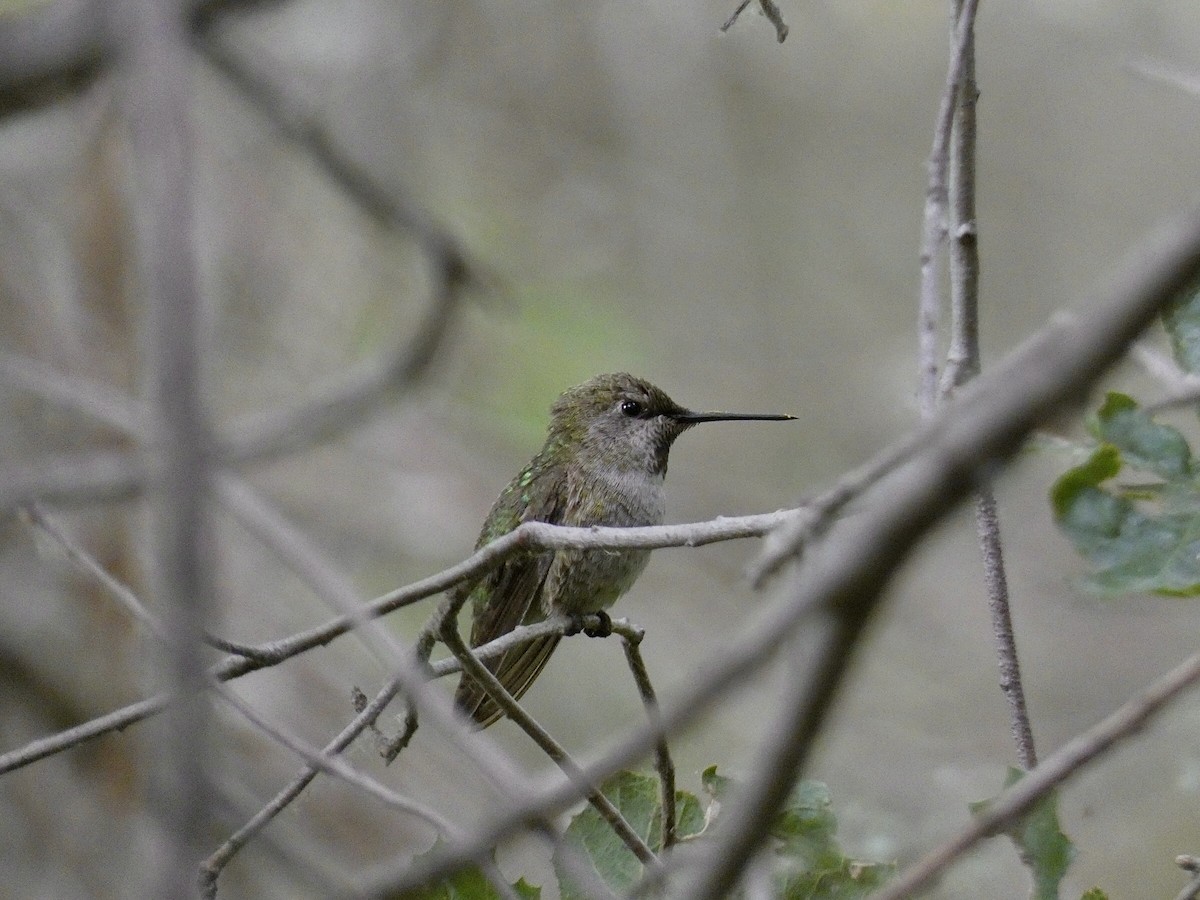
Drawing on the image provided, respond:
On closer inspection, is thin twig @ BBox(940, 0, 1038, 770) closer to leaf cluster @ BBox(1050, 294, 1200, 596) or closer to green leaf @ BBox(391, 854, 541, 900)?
leaf cluster @ BBox(1050, 294, 1200, 596)

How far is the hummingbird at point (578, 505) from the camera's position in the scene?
3.40m

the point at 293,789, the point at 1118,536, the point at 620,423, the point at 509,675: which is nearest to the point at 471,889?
the point at 293,789

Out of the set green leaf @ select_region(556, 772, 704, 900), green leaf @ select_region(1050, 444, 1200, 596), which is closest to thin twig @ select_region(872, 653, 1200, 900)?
green leaf @ select_region(1050, 444, 1200, 596)

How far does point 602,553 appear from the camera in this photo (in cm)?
326

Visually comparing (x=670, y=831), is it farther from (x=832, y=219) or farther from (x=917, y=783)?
(x=832, y=219)

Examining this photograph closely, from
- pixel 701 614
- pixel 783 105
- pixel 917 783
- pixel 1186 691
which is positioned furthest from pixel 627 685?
pixel 1186 691

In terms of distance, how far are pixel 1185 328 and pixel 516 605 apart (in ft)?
7.04

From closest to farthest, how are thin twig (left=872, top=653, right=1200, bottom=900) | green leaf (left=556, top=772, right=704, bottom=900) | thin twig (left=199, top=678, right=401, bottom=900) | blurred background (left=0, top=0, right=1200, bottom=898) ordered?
thin twig (left=872, top=653, right=1200, bottom=900) < thin twig (left=199, top=678, right=401, bottom=900) < green leaf (left=556, top=772, right=704, bottom=900) < blurred background (left=0, top=0, right=1200, bottom=898)

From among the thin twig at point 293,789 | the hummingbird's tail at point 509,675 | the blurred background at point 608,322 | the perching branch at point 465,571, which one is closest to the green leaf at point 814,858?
the perching branch at point 465,571

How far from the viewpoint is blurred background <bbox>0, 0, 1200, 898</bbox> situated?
476cm

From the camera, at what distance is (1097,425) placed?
1578mm

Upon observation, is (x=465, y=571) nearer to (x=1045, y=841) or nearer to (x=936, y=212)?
(x=1045, y=841)

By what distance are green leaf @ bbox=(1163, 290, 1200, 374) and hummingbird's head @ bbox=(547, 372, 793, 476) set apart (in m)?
2.11

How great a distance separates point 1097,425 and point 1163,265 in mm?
968
